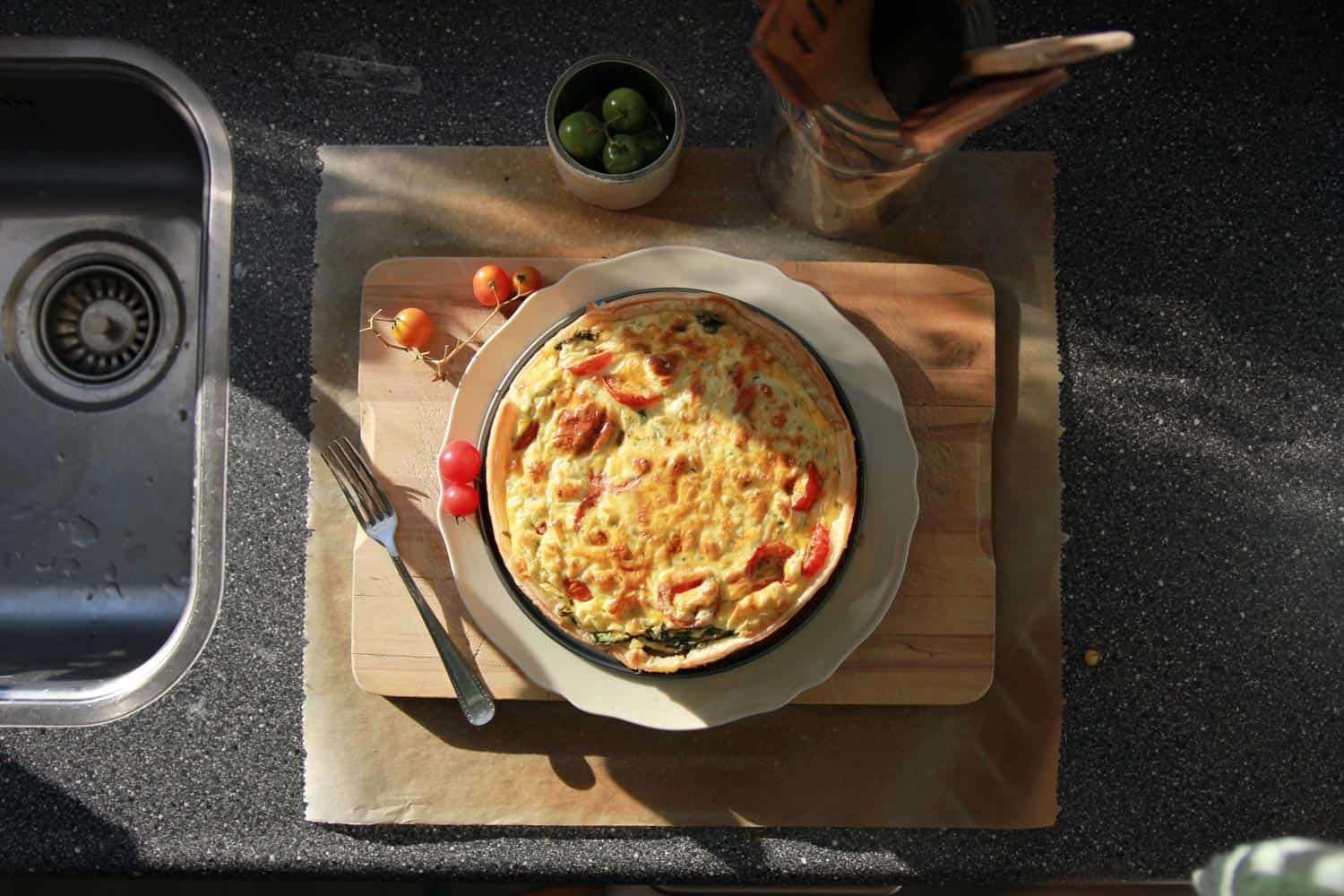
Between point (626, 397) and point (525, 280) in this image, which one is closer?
point (626, 397)

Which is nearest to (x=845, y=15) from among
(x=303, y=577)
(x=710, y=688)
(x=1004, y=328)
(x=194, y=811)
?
(x=1004, y=328)

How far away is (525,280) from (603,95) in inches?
18.8

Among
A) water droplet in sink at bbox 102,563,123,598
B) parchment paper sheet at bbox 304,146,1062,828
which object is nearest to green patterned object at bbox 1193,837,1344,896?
parchment paper sheet at bbox 304,146,1062,828

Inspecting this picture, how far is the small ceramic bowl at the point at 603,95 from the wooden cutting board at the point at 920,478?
8.3 inches

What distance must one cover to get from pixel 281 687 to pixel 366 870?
0.49 metres

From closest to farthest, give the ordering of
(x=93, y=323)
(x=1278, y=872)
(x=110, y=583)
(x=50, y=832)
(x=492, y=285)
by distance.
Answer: (x=1278, y=872) → (x=492, y=285) → (x=50, y=832) → (x=110, y=583) → (x=93, y=323)

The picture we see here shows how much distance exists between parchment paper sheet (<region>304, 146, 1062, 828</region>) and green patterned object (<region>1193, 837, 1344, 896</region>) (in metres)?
0.49

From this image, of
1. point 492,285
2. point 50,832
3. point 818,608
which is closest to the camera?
point 818,608

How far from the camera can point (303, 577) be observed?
2266 millimetres

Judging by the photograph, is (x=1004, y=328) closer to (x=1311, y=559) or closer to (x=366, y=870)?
(x=1311, y=559)

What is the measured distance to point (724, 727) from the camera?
7.21 feet

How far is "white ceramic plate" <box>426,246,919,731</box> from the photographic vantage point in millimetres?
2012

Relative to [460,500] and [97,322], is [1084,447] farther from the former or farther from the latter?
[97,322]

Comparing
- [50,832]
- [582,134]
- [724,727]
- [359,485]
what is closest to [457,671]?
[359,485]
